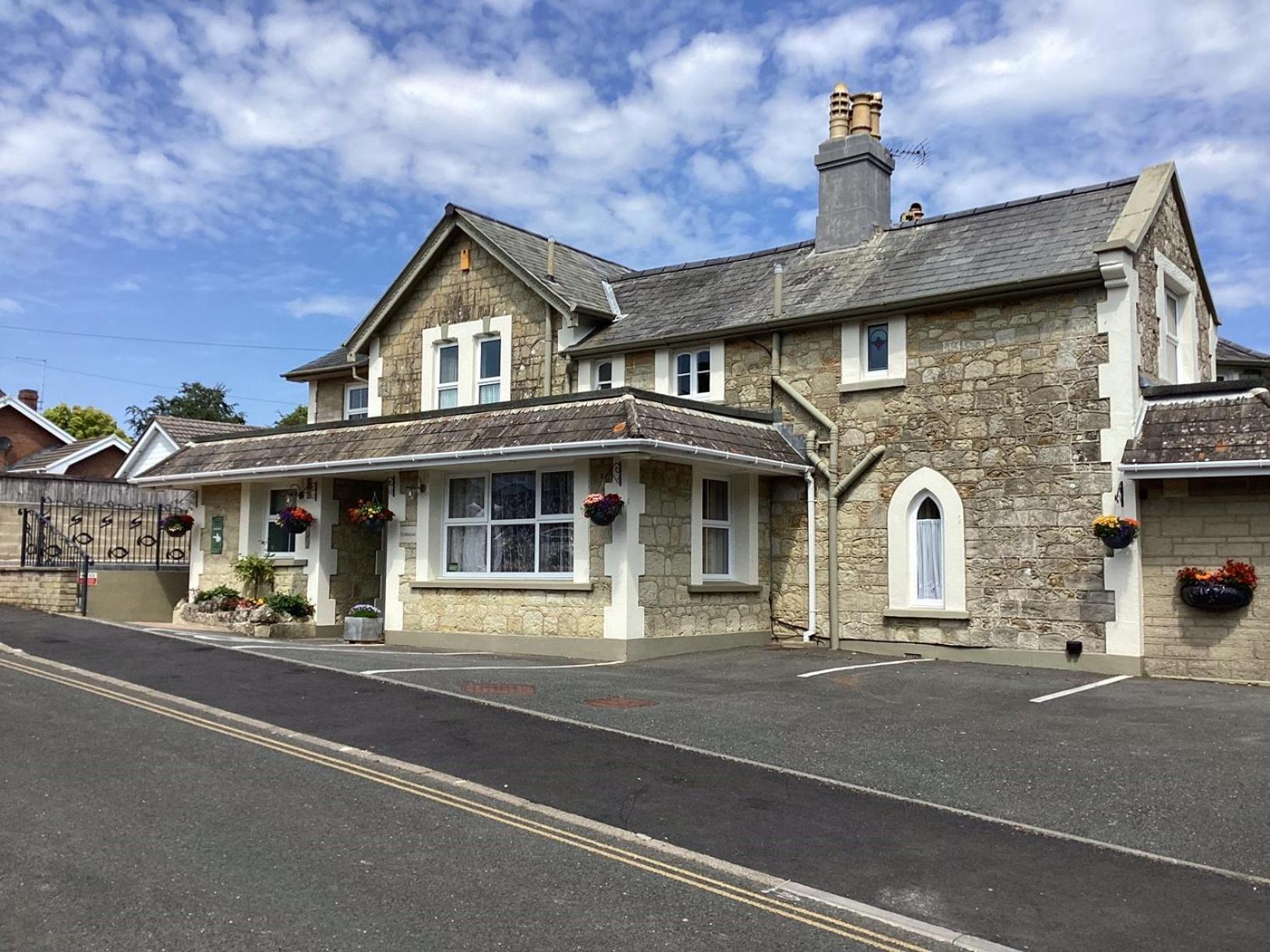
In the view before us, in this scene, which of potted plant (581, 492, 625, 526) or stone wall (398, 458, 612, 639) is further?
stone wall (398, 458, 612, 639)

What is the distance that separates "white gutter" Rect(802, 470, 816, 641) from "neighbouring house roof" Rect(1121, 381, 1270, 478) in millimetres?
4704

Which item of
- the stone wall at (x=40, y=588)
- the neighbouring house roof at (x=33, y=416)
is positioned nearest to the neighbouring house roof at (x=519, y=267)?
the stone wall at (x=40, y=588)

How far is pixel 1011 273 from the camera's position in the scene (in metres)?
15.8

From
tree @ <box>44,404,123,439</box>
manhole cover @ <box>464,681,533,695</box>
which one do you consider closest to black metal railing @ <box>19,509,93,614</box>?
manhole cover @ <box>464,681,533,695</box>

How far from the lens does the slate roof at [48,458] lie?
42.3 meters

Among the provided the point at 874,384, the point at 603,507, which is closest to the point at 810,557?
the point at 874,384

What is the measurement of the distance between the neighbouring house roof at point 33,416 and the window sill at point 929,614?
42.0 metres

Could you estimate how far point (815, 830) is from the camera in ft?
23.2

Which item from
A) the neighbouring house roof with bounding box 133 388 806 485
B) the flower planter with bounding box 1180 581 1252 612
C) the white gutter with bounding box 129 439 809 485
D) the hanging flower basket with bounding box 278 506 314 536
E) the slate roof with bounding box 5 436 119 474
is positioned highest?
the slate roof with bounding box 5 436 119 474

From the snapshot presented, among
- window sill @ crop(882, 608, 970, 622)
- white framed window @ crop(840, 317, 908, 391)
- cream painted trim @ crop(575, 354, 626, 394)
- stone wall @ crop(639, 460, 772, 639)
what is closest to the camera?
stone wall @ crop(639, 460, 772, 639)

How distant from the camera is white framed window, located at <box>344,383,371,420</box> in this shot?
83.1ft

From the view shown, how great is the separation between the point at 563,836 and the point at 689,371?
13175mm

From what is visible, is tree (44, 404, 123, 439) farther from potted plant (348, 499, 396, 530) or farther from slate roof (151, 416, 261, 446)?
potted plant (348, 499, 396, 530)

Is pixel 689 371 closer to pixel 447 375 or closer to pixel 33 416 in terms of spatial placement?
pixel 447 375
